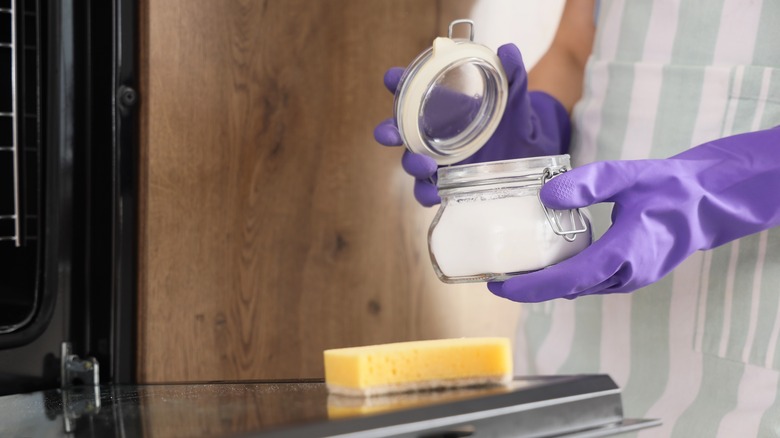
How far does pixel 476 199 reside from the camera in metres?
0.96

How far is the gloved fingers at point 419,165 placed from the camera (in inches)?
46.3

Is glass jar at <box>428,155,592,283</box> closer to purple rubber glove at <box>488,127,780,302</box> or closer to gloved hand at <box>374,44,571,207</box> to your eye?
purple rubber glove at <box>488,127,780,302</box>

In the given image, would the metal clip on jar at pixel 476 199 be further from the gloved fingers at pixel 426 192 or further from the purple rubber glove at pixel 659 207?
the gloved fingers at pixel 426 192

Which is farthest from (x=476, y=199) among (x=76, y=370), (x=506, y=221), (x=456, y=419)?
(x=76, y=370)

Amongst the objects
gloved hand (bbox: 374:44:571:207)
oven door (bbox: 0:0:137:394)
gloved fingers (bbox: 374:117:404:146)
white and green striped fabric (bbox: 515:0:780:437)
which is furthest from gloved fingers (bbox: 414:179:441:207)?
oven door (bbox: 0:0:137:394)

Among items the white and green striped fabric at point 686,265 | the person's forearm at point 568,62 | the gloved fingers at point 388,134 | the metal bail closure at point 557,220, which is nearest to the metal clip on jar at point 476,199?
the metal bail closure at point 557,220

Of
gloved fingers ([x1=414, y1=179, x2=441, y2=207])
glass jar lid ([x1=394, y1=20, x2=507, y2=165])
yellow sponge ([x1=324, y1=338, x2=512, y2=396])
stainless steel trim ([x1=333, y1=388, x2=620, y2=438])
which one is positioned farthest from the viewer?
gloved fingers ([x1=414, y1=179, x2=441, y2=207])

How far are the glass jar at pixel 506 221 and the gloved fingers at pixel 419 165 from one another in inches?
7.8

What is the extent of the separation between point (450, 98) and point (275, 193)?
36cm

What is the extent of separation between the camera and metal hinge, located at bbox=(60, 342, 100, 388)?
3.74ft

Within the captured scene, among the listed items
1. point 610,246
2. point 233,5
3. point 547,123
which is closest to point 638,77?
point 547,123

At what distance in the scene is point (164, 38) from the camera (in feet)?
3.91

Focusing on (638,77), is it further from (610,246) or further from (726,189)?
(610,246)

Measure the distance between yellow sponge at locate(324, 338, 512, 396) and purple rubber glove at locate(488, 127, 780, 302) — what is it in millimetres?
91
